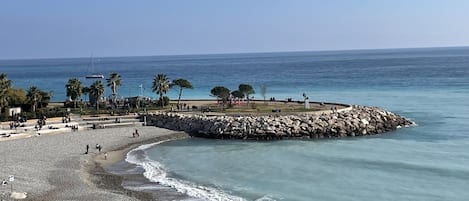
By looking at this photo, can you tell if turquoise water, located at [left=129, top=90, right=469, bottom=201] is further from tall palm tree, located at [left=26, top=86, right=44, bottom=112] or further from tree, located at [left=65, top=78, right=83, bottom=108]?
tree, located at [left=65, top=78, right=83, bottom=108]

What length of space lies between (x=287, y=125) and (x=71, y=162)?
22.0 meters

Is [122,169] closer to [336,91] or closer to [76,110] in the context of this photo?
[76,110]

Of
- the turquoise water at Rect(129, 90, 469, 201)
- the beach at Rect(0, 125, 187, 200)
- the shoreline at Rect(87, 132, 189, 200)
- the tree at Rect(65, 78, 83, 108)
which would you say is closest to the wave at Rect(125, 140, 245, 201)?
the turquoise water at Rect(129, 90, 469, 201)

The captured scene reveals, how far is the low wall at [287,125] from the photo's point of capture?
55594 millimetres

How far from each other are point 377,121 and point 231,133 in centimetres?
1627

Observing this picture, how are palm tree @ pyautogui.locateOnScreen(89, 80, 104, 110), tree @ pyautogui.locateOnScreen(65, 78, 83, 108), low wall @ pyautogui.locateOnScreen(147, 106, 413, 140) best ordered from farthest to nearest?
tree @ pyautogui.locateOnScreen(65, 78, 83, 108)
palm tree @ pyautogui.locateOnScreen(89, 80, 104, 110)
low wall @ pyautogui.locateOnScreen(147, 106, 413, 140)

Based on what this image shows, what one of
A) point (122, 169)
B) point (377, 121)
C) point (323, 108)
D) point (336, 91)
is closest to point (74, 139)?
point (122, 169)

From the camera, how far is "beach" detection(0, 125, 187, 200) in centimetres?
3381

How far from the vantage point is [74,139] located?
5397 centimetres

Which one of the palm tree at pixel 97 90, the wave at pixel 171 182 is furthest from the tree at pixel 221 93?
the wave at pixel 171 182

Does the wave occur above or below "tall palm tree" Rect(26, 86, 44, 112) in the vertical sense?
below

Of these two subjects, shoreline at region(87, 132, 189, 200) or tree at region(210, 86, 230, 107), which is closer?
shoreline at region(87, 132, 189, 200)

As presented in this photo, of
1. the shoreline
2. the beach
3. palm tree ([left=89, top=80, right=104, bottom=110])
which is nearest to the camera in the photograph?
the beach

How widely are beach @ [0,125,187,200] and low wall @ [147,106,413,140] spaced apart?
2.63 meters
